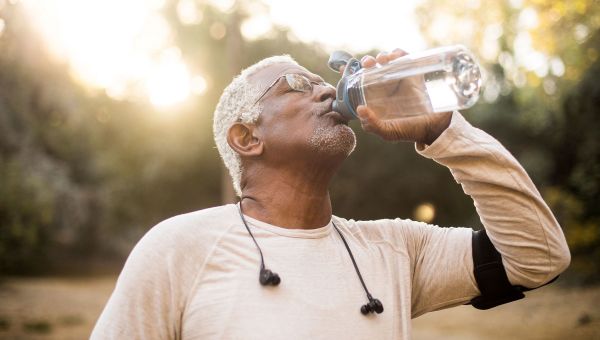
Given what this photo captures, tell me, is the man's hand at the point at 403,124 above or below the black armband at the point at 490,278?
above

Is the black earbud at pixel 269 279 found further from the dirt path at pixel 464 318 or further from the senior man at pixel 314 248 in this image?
the dirt path at pixel 464 318

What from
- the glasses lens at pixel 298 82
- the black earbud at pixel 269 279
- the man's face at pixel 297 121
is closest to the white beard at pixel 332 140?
the man's face at pixel 297 121

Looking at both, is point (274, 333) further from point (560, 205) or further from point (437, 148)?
point (560, 205)

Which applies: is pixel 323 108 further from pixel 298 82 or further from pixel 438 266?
pixel 438 266

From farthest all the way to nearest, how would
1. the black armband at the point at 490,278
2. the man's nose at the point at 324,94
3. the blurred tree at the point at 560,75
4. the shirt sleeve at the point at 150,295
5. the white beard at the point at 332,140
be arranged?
the blurred tree at the point at 560,75 < the man's nose at the point at 324,94 < the white beard at the point at 332,140 < the black armband at the point at 490,278 < the shirt sleeve at the point at 150,295

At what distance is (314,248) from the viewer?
213 centimetres

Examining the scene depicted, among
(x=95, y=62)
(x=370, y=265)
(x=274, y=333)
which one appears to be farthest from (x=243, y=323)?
(x=95, y=62)

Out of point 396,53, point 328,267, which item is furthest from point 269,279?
point 396,53

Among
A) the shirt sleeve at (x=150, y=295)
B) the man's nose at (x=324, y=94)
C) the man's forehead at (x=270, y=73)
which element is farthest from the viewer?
the man's forehead at (x=270, y=73)

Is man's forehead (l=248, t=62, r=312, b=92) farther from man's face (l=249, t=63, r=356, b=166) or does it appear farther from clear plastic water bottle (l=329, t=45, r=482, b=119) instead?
clear plastic water bottle (l=329, t=45, r=482, b=119)

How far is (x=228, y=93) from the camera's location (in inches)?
103

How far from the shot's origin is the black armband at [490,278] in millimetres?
2160

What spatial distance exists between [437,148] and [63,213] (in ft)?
53.6

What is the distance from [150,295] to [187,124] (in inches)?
715
